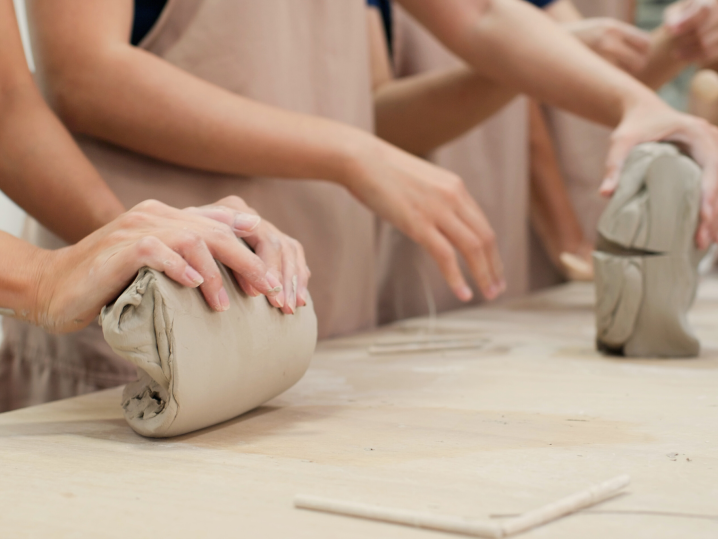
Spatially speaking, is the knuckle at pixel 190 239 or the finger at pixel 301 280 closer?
the knuckle at pixel 190 239

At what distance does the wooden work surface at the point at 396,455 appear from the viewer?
0.46m

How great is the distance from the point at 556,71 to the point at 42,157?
0.84 m

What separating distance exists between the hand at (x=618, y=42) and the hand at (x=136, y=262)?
1.06m

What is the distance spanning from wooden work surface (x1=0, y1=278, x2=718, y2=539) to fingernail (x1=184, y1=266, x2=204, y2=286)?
14 centimetres

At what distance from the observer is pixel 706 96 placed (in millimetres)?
1381

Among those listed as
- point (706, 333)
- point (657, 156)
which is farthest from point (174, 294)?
point (706, 333)

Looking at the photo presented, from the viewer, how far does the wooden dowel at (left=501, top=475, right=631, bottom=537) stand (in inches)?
17.0

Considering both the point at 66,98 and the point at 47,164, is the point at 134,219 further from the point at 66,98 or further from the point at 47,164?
the point at 66,98

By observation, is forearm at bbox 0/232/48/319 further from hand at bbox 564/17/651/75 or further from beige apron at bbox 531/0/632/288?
beige apron at bbox 531/0/632/288

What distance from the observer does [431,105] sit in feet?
4.82

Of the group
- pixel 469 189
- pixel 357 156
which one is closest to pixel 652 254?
pixel 357 156

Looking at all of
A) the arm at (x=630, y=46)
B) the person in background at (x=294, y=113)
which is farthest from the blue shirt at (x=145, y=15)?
the arm at (x=630, y=46)

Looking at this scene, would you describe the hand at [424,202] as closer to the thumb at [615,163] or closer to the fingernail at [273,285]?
the thumb at [615,163]

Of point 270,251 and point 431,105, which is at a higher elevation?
point 431,105
